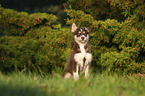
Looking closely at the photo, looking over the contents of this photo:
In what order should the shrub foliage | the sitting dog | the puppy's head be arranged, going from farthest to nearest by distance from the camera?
the shrub foliage
the puppy's head
the sitting dog

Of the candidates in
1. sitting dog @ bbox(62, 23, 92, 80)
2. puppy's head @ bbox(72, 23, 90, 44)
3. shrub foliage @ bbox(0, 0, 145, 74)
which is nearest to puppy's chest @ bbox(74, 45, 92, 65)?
sitting dog @ bbox(62, 23, 92, 80)

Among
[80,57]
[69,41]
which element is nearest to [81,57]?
[80,57]

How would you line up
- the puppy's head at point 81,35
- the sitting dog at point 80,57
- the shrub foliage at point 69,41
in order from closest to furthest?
1. the sitting dog at point 80,57
2. the puppy's head at point 81,35
3. the shrub foliage at point 69,41

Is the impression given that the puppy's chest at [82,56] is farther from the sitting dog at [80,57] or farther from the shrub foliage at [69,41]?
the shrub foliage at [69,41]

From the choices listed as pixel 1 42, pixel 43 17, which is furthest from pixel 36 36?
pixel 1 42

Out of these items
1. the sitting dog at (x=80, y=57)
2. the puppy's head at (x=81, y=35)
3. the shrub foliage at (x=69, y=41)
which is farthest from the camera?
the shrub foliage at (x=69, y=41)

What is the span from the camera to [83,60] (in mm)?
6133

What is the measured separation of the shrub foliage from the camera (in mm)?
9234

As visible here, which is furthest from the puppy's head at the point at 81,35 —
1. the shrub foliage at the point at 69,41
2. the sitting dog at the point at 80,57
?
the shrub foliage at the point at 69,41

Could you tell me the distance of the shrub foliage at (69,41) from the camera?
9.23 m

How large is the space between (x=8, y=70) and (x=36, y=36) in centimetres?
226

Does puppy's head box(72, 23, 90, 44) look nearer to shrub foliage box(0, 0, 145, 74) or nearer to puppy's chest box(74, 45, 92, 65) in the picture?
puppy's chest box(74, 45, 92, 65)

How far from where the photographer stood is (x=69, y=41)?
400 inches

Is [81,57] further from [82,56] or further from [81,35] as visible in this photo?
[81,35]
